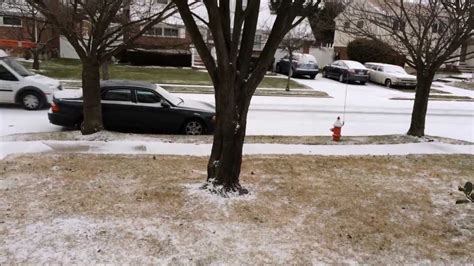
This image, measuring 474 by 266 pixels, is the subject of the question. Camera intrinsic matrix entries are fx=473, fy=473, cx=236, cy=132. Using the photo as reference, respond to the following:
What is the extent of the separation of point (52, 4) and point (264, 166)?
595 cm

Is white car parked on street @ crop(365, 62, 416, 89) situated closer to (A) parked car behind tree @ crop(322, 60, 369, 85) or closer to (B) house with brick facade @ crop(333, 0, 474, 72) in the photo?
(A) parked car behind tree @ crop(322, 60, 369, 85)

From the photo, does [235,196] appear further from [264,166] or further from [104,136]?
[104,136]

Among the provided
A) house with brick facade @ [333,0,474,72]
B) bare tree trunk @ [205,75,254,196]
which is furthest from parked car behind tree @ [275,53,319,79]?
bare tree trunk @ [205,75,254,196]

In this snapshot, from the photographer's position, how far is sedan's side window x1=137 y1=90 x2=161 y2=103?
36.9 feet

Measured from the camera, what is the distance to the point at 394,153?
32.9 feet

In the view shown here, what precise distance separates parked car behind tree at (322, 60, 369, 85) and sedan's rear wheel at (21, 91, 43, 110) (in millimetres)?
18204

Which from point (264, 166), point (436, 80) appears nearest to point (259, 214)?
point (264, 166)

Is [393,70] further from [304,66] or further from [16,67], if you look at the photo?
[16,67]

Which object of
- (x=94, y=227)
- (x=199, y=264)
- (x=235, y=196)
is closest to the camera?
(x=199, y=264)

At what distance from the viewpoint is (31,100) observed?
1411cm

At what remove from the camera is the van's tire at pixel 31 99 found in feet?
46.2

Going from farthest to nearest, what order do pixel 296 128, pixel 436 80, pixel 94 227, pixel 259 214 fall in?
pixel 436 80 < pixel 296 128 < pixel 259 214 < pixel 94 227

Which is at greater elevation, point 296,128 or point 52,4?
point 52,4

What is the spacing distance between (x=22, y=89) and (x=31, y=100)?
0.41 meters
